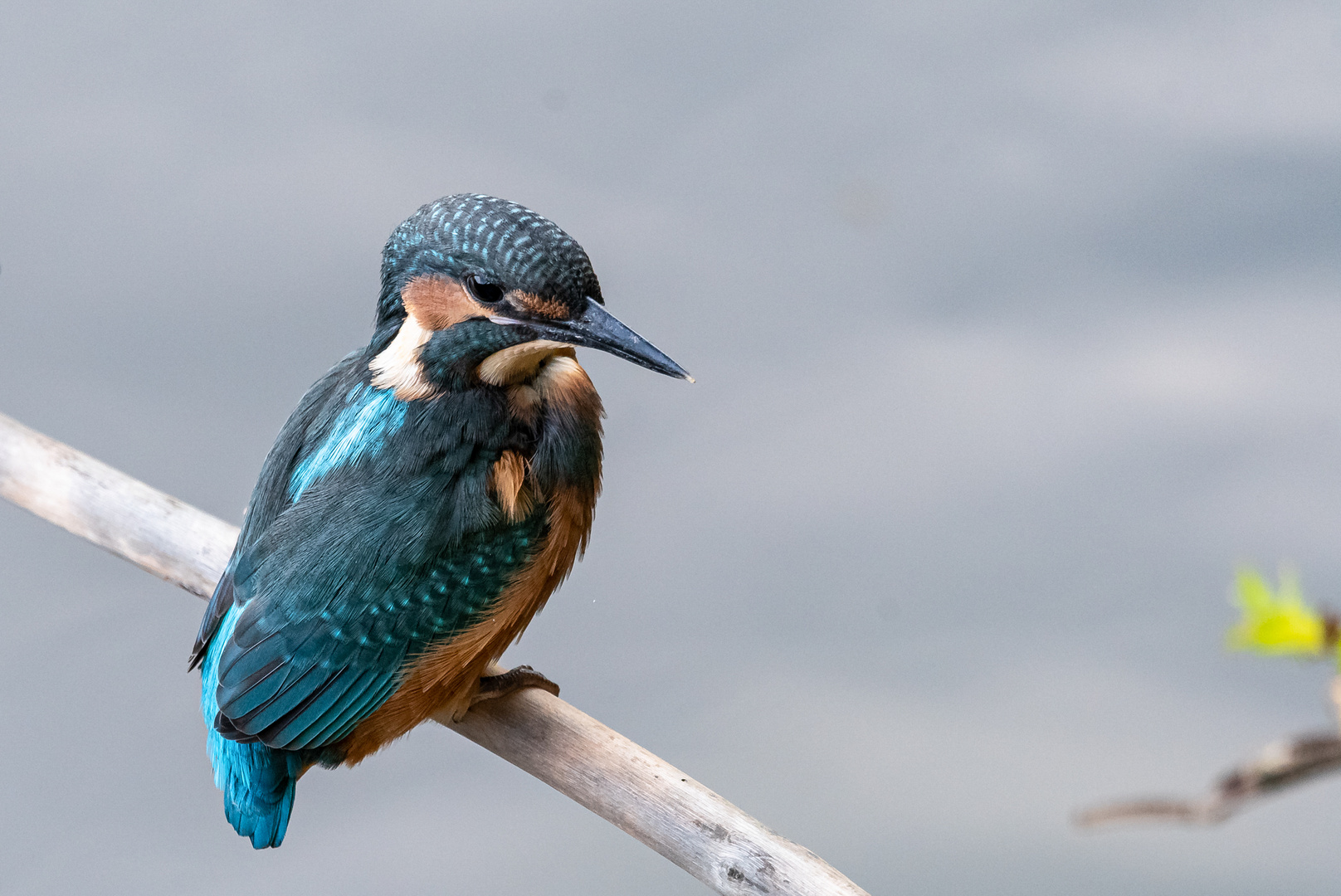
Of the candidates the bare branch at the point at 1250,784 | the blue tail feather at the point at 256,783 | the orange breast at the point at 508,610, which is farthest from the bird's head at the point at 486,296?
the bare branch at the point at 1250,784

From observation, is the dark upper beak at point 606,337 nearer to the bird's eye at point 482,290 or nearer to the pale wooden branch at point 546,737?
the bird's eye at point 482,290

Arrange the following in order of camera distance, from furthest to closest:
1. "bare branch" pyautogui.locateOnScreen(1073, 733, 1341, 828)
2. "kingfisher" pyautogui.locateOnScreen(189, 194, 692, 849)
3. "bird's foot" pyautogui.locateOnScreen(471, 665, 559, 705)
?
"bird's foot" pyautogui.locateOnScreen(471, 665, 559, 705), "kingfisher" pyautogui.locateOnScreen(189, 194, 692, 849), "bare branch" pyautogui.locateOnScreen(1073, 733, 1341, 828)

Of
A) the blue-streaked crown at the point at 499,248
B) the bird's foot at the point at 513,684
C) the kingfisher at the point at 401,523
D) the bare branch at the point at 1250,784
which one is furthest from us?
the bird's foot at the point at 513,684

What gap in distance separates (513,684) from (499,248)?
658 millimetres

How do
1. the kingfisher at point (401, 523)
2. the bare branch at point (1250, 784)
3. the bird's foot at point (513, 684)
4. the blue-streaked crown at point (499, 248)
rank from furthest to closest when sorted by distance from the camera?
the bird's foot at point (513, 684)
the kingfisher at point (401, 523)
the blue-streaked crown at point (499, 248)
the bare branch at point (1250, 784)

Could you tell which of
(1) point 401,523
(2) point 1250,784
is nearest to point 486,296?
(1) point 401,523

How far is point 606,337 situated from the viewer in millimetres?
1322

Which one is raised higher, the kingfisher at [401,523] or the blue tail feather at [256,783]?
the kingfisher at [401,523]

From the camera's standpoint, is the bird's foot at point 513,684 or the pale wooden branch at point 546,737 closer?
the pale wooden branch at point 546,737

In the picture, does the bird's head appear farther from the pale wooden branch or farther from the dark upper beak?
the pale wooden branch

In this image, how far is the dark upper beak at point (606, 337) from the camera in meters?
1.32

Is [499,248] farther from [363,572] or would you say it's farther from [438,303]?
[363,572]

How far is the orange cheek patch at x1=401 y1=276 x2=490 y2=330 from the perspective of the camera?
4.52ft

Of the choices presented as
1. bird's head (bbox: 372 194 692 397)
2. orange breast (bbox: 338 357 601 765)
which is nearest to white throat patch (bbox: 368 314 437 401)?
bird's head (bbox: 372 194 692 397)
